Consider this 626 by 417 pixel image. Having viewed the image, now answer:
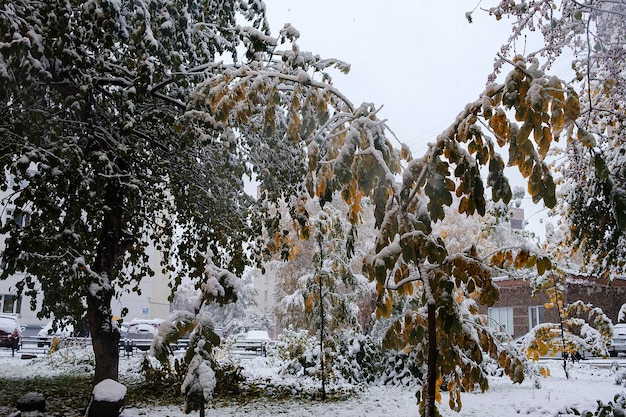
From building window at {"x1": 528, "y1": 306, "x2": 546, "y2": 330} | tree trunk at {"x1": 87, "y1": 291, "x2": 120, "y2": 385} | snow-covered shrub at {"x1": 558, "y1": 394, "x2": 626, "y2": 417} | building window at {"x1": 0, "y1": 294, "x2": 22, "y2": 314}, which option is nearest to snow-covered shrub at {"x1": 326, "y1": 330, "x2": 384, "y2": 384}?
tree trunk at {"x1": 87, "y1": 291, "x2": 120, "y2": 385}

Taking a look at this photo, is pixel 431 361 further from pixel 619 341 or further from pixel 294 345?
pixel 619 341

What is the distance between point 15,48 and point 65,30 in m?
0.58

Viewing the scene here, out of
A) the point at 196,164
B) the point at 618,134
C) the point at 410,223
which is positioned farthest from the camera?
the point at 196,164

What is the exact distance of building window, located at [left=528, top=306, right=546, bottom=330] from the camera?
23.6 metres

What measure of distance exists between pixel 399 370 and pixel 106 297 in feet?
23.6

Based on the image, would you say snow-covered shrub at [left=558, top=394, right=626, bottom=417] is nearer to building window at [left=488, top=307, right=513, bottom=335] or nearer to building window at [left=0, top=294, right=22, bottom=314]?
building window at [left=488, top=307, right=513, bottom=335]

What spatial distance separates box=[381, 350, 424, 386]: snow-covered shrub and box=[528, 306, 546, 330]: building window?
47.5ft

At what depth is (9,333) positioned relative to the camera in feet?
68.7

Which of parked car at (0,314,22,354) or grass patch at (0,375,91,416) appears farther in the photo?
parked car at (0,314,22,354)

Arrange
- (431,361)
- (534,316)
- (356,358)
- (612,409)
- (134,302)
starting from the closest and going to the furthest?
(431,361)
(612,409)
(356,358)
(534,316)
(134,302)

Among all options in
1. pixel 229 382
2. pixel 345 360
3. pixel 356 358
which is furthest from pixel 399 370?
pixel 229 382

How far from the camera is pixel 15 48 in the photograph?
15.8 ft

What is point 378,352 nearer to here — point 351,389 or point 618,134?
point 351,389

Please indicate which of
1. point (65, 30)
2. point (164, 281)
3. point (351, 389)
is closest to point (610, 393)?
point (351, 389)
